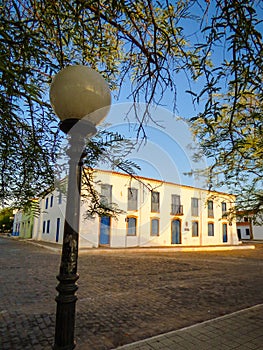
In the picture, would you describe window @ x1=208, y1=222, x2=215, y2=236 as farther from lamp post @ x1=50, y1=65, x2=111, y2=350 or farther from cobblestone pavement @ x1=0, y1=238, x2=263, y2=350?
lamp post @ x1=50, y1=65, x2=111, y2=350

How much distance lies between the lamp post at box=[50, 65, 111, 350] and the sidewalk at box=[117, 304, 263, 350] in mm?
1953

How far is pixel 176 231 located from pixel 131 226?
608cm

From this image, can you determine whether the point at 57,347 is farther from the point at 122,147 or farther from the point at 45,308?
the point at 45,308

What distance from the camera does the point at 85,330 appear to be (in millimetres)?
3900

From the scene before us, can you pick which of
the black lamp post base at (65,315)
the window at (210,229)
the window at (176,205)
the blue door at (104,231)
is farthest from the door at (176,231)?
the black lamp post base at (65,315)

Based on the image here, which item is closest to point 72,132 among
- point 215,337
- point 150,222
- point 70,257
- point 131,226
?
point 70,257

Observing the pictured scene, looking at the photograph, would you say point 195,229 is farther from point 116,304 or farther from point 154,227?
point 116,304

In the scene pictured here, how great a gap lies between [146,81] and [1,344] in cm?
414

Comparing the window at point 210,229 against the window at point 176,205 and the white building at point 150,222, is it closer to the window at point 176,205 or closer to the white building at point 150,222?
the white building at point 150,222

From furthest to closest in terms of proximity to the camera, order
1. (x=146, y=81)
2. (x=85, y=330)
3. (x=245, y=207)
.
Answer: (x=245, y=207) < (x=85, y=330) < (x=146, y=81)

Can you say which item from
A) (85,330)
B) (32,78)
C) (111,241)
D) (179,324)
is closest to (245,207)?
(179,324)

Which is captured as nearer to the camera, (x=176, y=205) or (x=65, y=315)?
(x=65, y=315)

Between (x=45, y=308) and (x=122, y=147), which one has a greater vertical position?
(x=122, y=147)

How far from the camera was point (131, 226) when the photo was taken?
20.9 m
